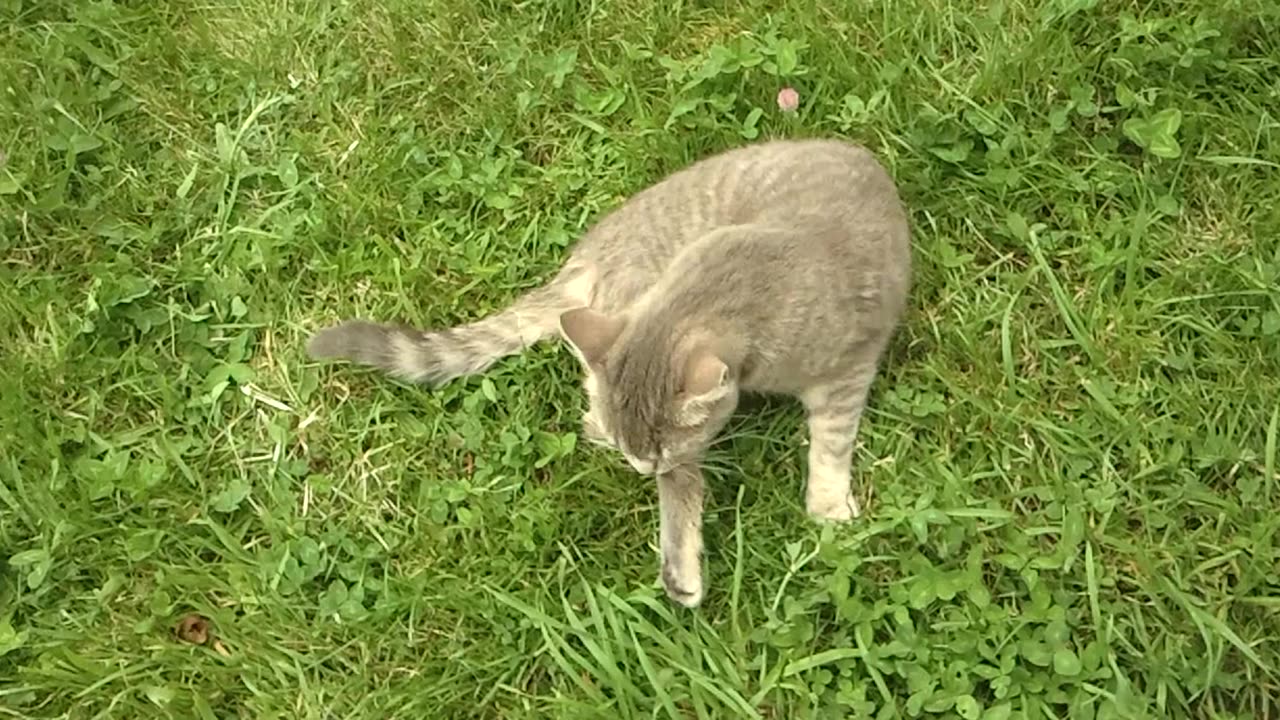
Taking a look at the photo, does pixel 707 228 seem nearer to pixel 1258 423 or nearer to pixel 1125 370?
pixel 1125 370

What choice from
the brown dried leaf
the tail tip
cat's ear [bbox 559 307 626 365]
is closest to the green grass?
the brown dried leaf

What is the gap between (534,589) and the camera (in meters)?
2.54

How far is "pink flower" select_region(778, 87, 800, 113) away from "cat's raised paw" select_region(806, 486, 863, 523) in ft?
3.04

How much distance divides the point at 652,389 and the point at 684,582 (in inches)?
16.8

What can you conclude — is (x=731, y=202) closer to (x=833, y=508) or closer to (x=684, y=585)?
(x=833, y=508)

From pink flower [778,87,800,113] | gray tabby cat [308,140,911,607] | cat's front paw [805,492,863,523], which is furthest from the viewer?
pink flower [778,87,800,113]

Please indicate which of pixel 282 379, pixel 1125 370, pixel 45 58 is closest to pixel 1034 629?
pixel 1125 370

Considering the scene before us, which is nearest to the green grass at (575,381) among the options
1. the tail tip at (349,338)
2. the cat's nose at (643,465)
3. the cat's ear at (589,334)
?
the tail tip at (349,338)

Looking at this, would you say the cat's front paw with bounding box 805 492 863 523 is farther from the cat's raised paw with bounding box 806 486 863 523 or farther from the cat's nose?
the cat's nose

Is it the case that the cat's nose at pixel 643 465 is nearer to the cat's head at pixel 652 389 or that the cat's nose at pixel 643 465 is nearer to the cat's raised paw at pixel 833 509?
the cat's head at pixel 652 389

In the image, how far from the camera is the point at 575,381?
275cm

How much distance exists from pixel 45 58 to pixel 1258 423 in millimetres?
2923

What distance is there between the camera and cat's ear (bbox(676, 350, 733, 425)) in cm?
220

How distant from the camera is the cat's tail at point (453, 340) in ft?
8.71
